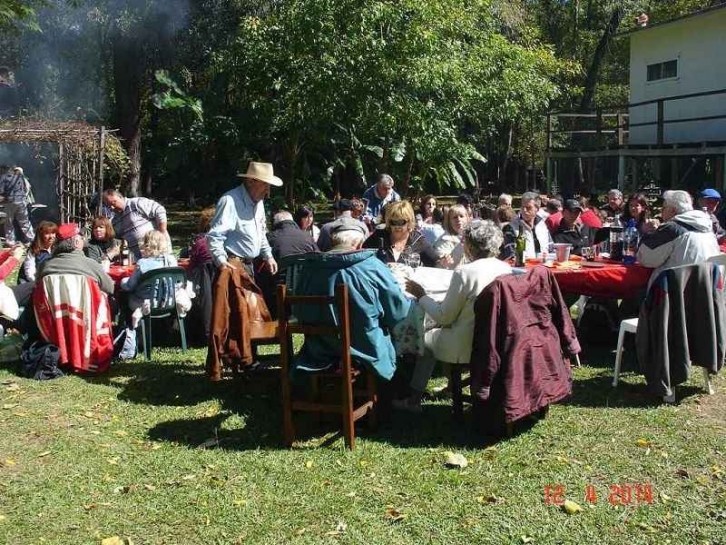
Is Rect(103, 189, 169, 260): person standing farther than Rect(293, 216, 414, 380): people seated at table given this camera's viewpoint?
Yes

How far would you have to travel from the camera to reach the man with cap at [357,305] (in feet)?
16.3

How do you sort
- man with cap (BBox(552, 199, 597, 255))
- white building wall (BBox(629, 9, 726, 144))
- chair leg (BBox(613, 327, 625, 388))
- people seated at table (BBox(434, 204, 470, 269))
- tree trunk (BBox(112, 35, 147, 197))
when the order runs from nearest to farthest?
chair leg (BBox(613, 327, 625, 388)) → people seated at table (BBox(434, 204, 470, 269)) → man with cap (BBox(552, 199, 597, 255)) → white building wall (BBox(629, 9, 726, 144)) → tree trunk (BBox(112, 35, 147, 197))

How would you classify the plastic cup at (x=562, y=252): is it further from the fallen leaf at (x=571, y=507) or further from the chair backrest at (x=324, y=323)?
the fallen leaf at (x=571, y=507)

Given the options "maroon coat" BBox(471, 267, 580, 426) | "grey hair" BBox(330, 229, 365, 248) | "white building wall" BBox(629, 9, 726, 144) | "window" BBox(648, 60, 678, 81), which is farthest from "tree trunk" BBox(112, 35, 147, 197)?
"maroon coat" BBox(471, 267, 580, 426)

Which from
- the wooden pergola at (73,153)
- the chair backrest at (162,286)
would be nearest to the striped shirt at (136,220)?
the chair backrest at (162,286)

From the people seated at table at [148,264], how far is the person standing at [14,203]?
10041 millimetres

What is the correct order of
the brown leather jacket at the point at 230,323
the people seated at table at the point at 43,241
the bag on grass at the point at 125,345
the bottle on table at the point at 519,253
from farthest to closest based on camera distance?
the people seated at table at the point at 43,241, the bag on grass at the point at 125,345, the bottle on table at the point at 519,253, the brown leather jacket at the point at 230,323

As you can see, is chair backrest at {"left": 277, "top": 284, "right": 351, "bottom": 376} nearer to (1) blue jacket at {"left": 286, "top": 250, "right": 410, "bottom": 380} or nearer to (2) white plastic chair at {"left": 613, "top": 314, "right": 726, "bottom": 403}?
(1) blue jacket at {"left": 286, "top": 250, "right": 410, "bottom": 380}

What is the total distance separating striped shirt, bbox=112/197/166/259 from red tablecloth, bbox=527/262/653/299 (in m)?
4.43

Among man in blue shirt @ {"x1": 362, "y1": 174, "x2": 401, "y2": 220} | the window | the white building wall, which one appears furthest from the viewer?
the window

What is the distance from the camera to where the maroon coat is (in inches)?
195

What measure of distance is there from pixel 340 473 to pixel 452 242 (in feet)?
9.93

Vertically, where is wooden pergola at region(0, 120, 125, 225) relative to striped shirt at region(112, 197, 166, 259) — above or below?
above

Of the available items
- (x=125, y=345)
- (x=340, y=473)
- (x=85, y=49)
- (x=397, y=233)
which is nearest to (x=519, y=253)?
(x=397, y=233)
